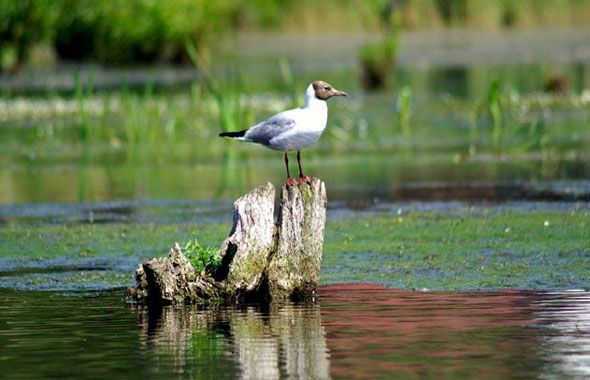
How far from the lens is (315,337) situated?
31.4 ft

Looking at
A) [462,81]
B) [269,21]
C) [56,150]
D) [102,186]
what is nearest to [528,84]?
[462,81]

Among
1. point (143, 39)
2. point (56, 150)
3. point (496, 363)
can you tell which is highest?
point (143, 39)

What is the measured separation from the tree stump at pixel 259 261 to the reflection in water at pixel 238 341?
208 millimetres

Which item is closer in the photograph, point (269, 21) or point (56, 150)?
point (56, 150)

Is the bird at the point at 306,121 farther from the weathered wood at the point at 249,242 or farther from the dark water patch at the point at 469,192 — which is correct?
the dark water patch at the point at 469,192

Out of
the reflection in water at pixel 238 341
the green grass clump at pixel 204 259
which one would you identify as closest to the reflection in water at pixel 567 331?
the reflection in water at pixel 238 341

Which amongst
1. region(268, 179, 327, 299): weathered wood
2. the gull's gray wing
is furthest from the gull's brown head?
region(268, 179, 327, 299): weathered wood

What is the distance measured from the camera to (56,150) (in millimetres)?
24672

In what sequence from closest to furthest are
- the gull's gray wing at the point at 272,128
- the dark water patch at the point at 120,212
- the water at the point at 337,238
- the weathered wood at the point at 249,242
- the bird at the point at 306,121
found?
the water at the point at 337,238
the weathered wood at the point at 249,242
the bird at the point at 306,121
the gull's gray wing at the point at 272,128
the dark water patch at the point at 120,212

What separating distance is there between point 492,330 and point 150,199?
9034mm

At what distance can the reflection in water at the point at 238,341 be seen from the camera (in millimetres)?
8680

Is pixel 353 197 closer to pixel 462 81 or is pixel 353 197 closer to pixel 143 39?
pixel 462 81

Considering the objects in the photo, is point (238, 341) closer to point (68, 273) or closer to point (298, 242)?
point (298, 242)

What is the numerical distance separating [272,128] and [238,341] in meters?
2.64
